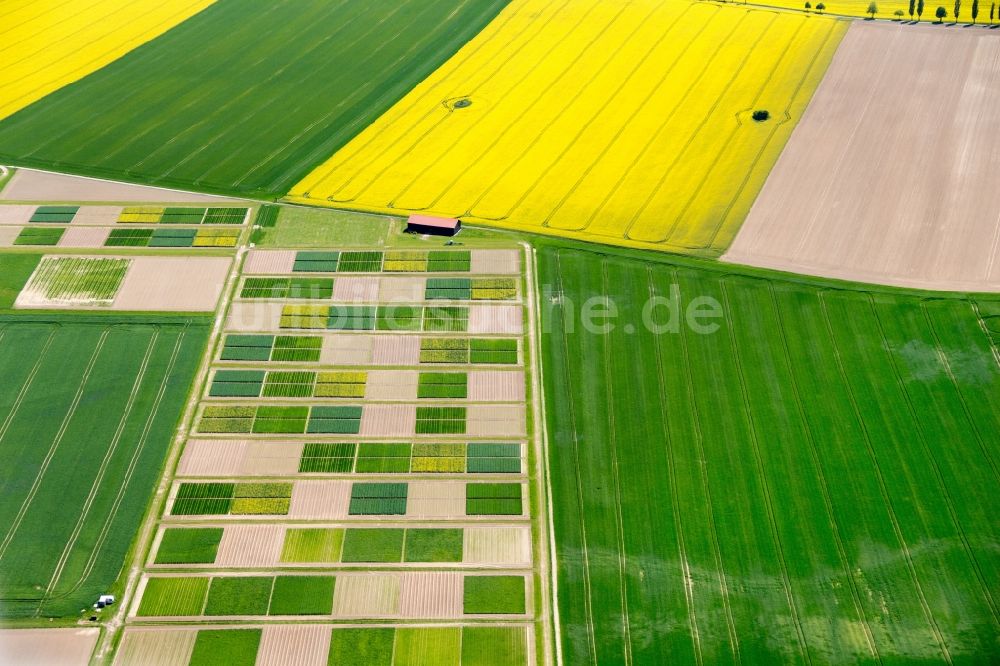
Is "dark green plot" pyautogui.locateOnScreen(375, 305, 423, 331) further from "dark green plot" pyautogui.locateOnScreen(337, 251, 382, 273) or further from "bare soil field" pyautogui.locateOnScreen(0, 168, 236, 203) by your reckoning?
"bare soil field" pyautogui.locateOnScreen(0, 168, 236, 203)

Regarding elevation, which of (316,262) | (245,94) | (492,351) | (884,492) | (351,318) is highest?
(245,94)

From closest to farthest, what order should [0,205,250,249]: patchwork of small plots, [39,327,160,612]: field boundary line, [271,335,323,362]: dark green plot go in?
[39,327,160,612]: field boundary line < [271,335,323,362]: dark green plot < [0,205,250,249]: patchwork of small plots

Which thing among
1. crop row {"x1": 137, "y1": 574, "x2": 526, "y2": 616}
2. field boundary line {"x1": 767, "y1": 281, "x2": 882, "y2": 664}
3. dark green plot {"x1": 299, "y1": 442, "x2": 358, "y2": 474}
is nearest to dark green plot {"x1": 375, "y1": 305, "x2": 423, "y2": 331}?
dark green plot {"x1": 299, "y1": 442, "x2": 358, "y2": 474}

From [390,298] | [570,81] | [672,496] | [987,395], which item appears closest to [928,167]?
[987,395]

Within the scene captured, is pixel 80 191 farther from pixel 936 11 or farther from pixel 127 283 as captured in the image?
pixel 936 11

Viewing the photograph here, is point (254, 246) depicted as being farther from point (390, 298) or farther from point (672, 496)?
point (672, 496)

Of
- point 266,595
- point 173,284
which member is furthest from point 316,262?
point 266,595

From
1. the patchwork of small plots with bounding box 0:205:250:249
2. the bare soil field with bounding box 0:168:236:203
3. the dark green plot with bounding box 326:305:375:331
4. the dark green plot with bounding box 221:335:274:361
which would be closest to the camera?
the dark green plot with bounding box 221:335:274:361
